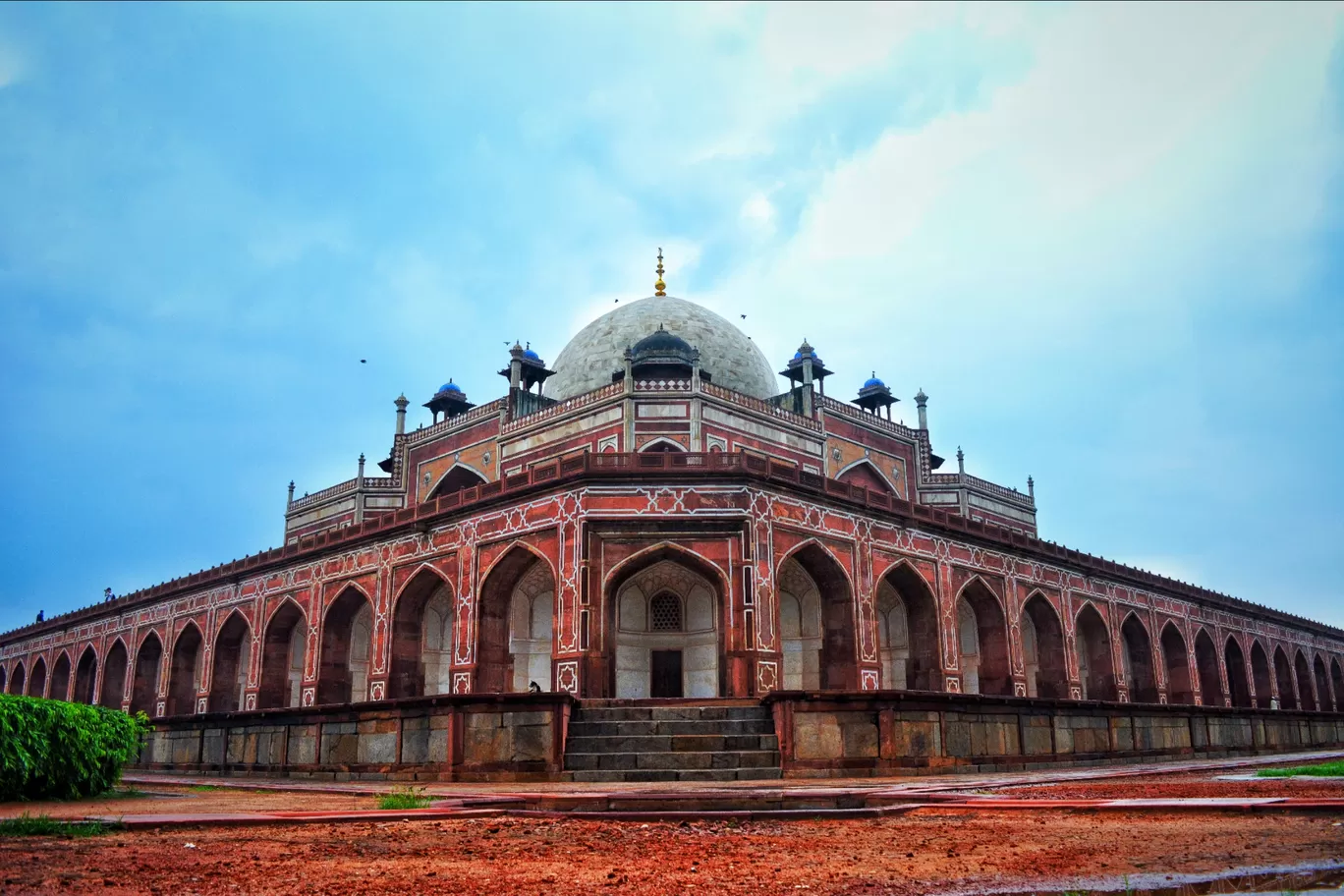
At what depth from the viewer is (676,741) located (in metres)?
14.9

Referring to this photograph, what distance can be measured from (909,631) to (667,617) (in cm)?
581

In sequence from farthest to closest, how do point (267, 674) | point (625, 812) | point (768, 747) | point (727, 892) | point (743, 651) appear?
1. point (267, 674)
2. point (743, 651)
3. point (768, 747)
4. point (625, 812)
5. point (727, 892)

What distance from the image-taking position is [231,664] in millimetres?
30359

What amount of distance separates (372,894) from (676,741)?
11325 millimetres

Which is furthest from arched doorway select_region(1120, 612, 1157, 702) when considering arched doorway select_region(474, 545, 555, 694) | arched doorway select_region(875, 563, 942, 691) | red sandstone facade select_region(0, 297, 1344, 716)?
arched doorway select_region(474, 545, 555, 694)

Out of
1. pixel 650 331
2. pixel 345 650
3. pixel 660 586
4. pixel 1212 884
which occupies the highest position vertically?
pixel 650 331

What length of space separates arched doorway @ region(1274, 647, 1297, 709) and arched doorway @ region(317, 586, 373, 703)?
3087 cm

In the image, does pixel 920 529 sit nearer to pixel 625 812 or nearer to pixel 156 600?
pixel 625 812

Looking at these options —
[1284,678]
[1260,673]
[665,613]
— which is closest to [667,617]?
[665,613]

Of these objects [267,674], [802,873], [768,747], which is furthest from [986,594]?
[802,873]

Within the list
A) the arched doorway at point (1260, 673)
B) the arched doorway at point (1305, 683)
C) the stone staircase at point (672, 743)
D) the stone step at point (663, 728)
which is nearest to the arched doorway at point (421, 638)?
the stone staircase at point (672, 743)

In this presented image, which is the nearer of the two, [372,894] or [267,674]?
[372,894]

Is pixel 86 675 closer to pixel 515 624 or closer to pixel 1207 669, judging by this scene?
pixel 515 624

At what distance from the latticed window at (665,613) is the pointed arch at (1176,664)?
17.2m
